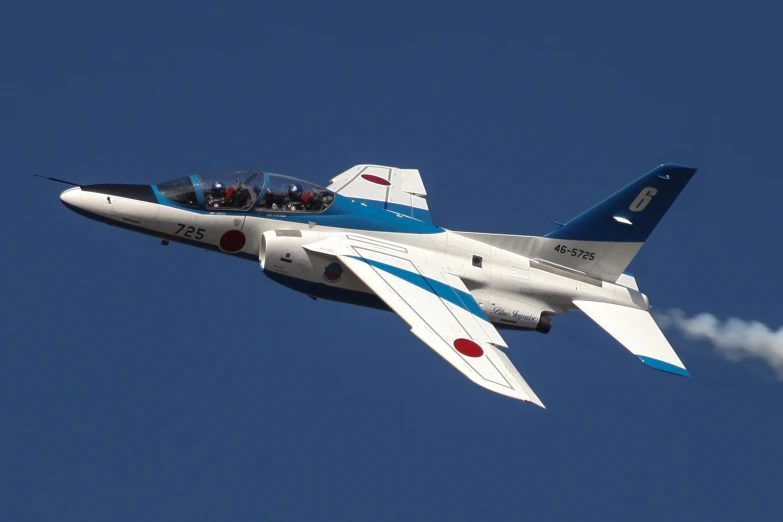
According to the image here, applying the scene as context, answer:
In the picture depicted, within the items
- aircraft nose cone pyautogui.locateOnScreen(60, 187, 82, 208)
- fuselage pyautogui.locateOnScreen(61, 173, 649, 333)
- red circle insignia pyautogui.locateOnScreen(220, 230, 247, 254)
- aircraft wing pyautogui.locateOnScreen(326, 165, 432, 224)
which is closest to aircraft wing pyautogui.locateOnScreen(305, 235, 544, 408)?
fuselage pyautogui.locateOnScreen(61, 173, 649, 333)

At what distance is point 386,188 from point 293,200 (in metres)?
4.79

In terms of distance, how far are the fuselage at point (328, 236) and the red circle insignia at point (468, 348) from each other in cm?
297

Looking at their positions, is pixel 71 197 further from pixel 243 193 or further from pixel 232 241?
pixel 243 193

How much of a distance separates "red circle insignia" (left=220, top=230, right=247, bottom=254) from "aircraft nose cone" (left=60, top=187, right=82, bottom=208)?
129 inches

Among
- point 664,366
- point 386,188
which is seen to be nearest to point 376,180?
point 386,188

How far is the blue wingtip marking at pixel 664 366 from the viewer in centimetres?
3147

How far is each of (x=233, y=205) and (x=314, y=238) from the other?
2.02 metres

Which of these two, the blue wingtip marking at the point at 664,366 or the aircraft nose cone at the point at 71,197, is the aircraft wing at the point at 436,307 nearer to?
the blue wingtip marking at the point at 664,366

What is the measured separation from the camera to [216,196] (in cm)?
3244

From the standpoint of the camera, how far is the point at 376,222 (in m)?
33.0

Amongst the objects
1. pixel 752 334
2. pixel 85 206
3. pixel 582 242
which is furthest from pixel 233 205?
pixel 752 334

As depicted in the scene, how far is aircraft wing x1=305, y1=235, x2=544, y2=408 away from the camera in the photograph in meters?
28.8

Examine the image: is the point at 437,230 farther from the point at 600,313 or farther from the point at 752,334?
the point at 752,334

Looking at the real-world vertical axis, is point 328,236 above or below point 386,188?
above
